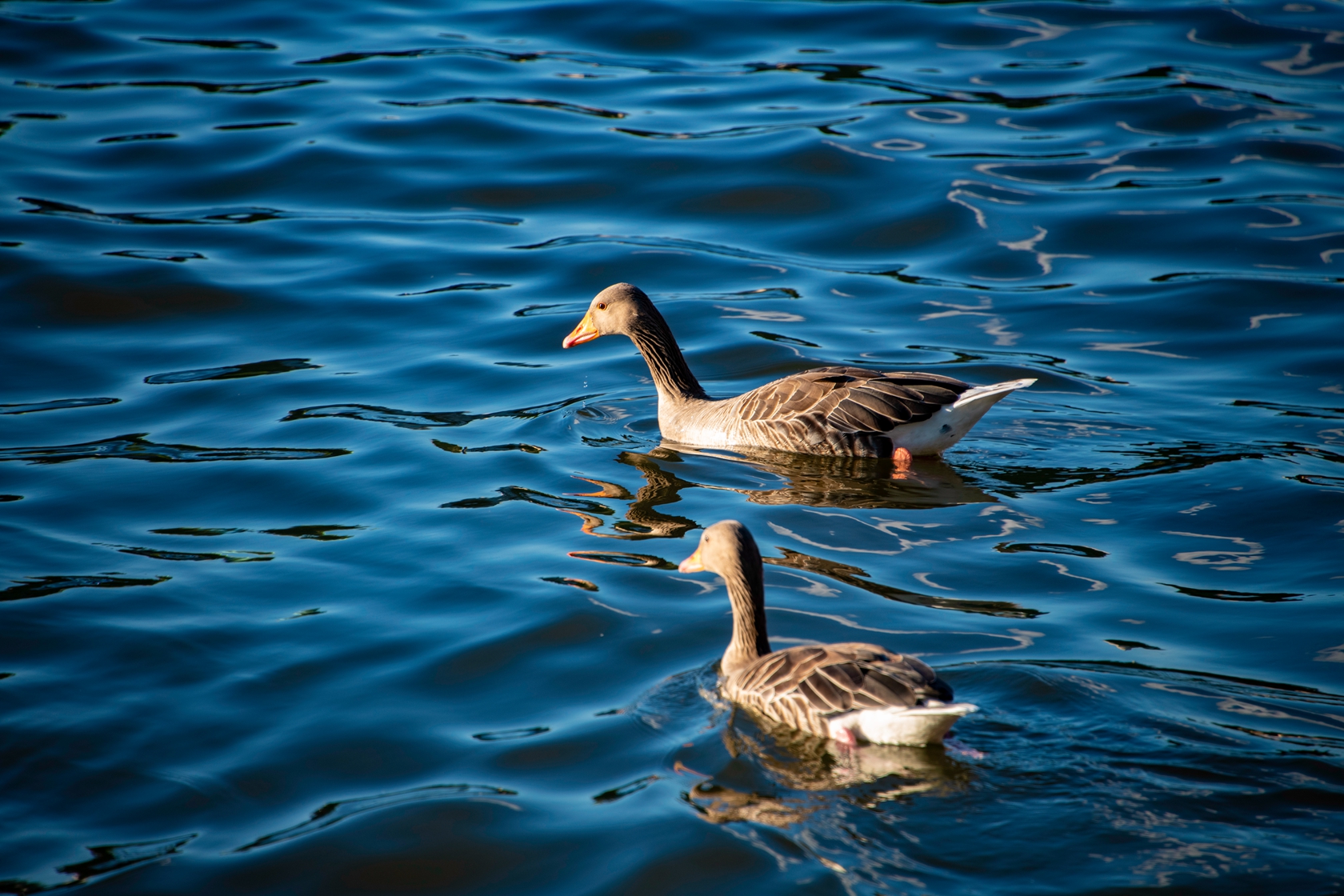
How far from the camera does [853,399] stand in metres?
10.2

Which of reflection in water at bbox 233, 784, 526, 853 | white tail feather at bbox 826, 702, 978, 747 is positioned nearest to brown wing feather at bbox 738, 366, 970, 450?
white tail feather at bbox 826, 702, 978, 747

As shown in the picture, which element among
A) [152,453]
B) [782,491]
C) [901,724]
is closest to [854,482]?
[782,491]

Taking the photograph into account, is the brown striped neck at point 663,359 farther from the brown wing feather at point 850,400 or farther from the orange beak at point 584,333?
the brown wing feather at point 850,400

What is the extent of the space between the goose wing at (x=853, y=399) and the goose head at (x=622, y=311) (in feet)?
4.86

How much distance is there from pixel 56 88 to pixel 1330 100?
62.8 ft

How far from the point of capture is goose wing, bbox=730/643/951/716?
586cm

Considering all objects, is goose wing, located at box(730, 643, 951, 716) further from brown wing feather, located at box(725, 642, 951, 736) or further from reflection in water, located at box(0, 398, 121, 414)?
reflection in water, located at box(0, 398, 121, 414)

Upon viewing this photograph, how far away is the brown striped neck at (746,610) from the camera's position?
6.73 meters

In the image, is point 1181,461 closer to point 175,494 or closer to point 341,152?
point 175,494

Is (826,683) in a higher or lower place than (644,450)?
higher

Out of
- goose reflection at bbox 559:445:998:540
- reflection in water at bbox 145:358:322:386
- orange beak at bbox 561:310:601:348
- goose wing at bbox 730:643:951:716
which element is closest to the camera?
goose wing at bbox 730:643:951:716

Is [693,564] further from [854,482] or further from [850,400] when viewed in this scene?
[850,400]

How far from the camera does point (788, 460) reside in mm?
10406

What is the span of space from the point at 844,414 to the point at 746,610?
379 cm
